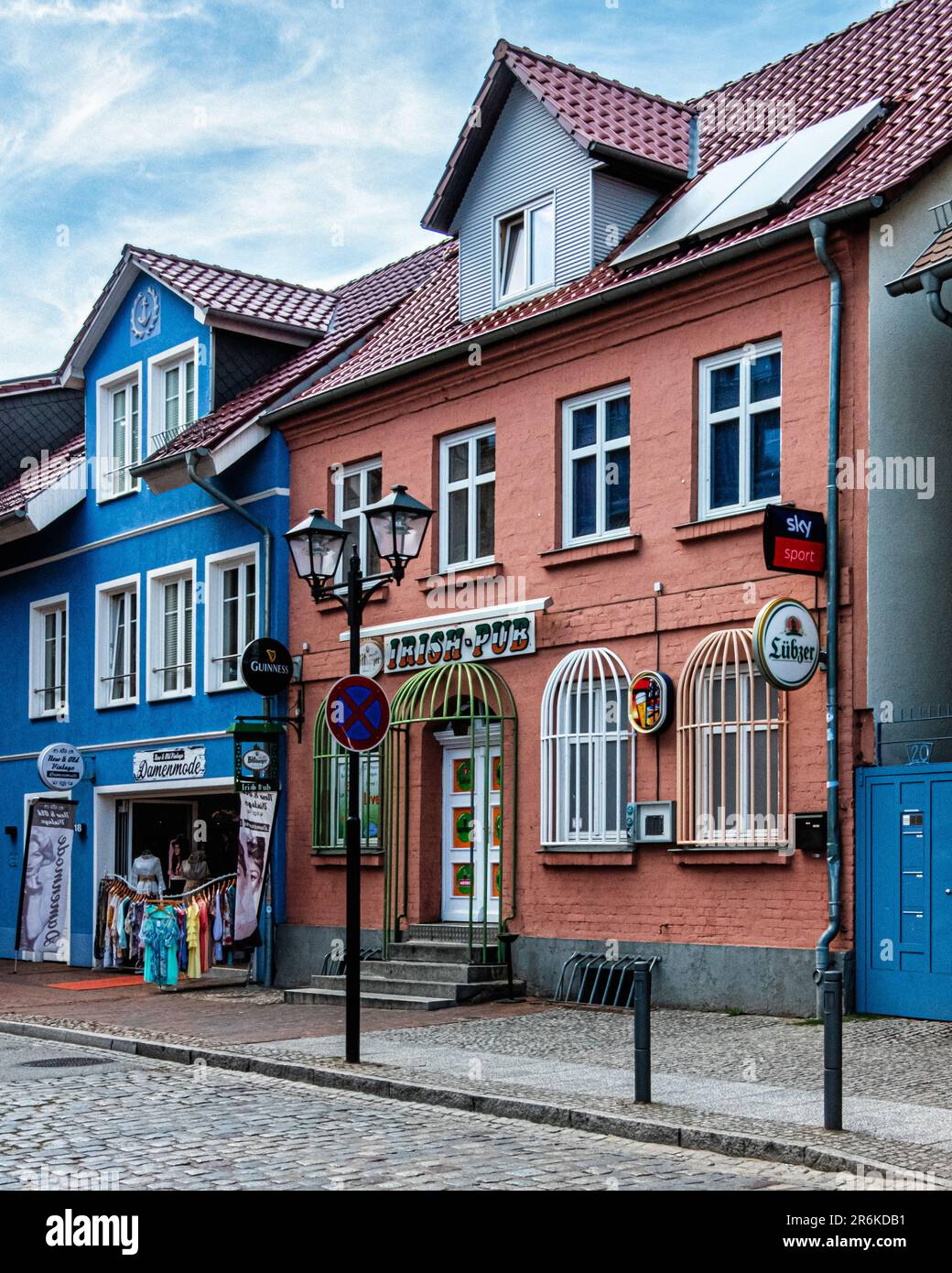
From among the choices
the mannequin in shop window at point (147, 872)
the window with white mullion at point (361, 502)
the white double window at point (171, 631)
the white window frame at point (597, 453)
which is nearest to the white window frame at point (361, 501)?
the window with white mullion at point (361, 502)

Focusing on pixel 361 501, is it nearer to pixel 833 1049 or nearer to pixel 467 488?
pixel 467 488

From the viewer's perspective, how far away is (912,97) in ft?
55.4

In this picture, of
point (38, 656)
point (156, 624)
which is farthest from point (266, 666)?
point (38, 656)

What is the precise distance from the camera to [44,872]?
2323 cm

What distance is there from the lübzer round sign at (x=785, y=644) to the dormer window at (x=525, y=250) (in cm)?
589

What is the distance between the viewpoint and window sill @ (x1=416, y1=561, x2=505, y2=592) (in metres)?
18.8

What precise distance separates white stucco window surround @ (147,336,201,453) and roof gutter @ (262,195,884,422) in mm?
2868

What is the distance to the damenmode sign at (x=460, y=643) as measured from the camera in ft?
59.6

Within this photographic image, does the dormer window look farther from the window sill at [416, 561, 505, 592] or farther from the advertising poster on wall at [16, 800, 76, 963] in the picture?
the advertising poster on wall at [16, 800, 76, 963]

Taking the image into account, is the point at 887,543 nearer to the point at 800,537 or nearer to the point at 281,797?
the point at 800,537

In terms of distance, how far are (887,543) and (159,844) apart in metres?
13.8

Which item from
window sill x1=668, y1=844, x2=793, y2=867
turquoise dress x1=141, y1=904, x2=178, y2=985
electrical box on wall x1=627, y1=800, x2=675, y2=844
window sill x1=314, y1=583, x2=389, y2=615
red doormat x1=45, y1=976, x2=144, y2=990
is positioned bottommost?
red doormat x1=45, y1=976, x2=144, y2=990

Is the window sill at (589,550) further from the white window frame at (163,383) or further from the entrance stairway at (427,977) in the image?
the white window frame at (163,383)

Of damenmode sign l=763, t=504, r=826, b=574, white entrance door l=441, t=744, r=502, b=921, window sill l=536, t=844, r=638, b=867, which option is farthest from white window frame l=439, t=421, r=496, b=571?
damenmode sign l=763, t=504, r=826, b=574
